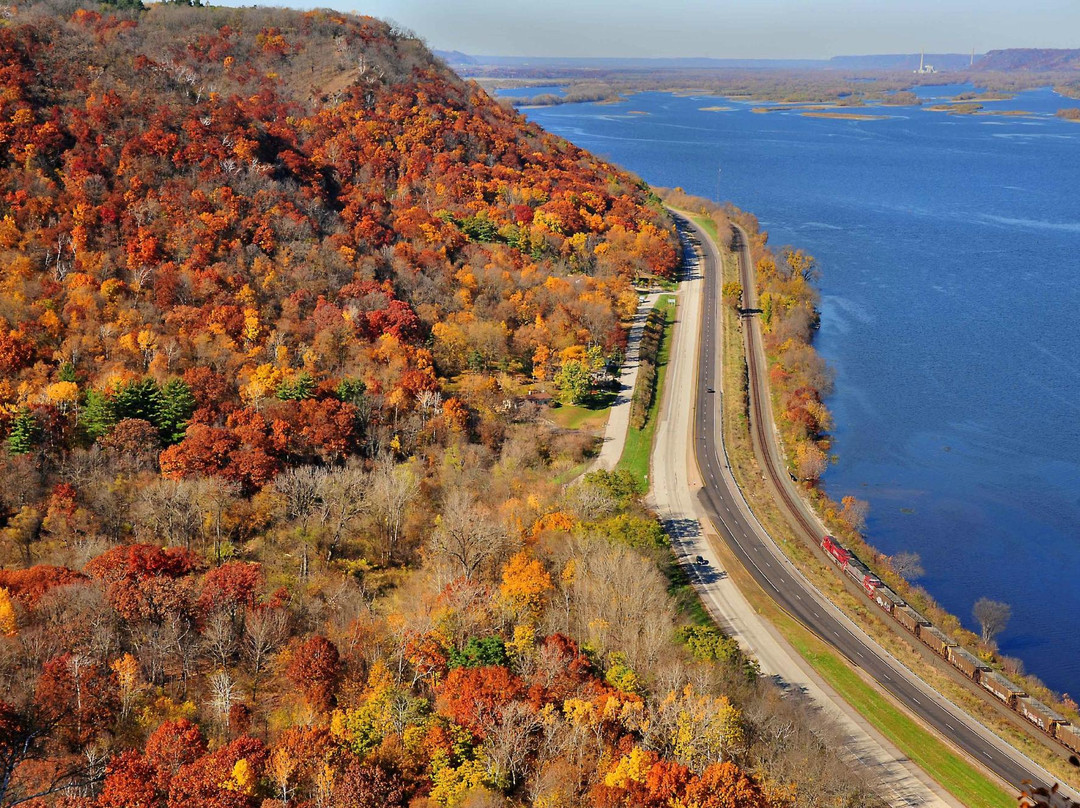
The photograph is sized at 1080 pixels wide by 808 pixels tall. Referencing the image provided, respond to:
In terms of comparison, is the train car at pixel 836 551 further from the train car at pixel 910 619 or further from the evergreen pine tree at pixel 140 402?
the evergreen pine tree at pixel 140 402

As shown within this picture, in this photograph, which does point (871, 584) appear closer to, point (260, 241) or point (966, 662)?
point (966, 662)

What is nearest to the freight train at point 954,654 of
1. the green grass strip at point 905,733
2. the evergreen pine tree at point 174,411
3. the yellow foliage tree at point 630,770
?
the green grass strip at point 905,733

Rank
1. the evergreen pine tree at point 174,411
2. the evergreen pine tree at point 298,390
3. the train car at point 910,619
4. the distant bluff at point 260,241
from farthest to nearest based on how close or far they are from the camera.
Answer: the evergreen pine tree at point 298,390 < the distant bluff at point 260,241 < the evergreen pine tree at point 174,411 < the train car at point 910,619

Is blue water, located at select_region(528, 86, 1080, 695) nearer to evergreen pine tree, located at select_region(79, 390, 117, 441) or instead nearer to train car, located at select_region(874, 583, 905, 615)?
train car, located at select_region(874, 583, 905, 615)

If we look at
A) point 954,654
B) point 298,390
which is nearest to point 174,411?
point 298,390

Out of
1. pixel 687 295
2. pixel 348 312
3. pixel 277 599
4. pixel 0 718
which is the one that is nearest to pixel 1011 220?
pixel 687 295

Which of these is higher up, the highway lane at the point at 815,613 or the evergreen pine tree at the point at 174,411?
the evergreen pine tree at the point at 174,411

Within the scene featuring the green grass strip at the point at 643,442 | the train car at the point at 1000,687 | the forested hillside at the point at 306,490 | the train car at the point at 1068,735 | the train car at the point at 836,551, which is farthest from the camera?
the green grass strip at the point at 643,442
